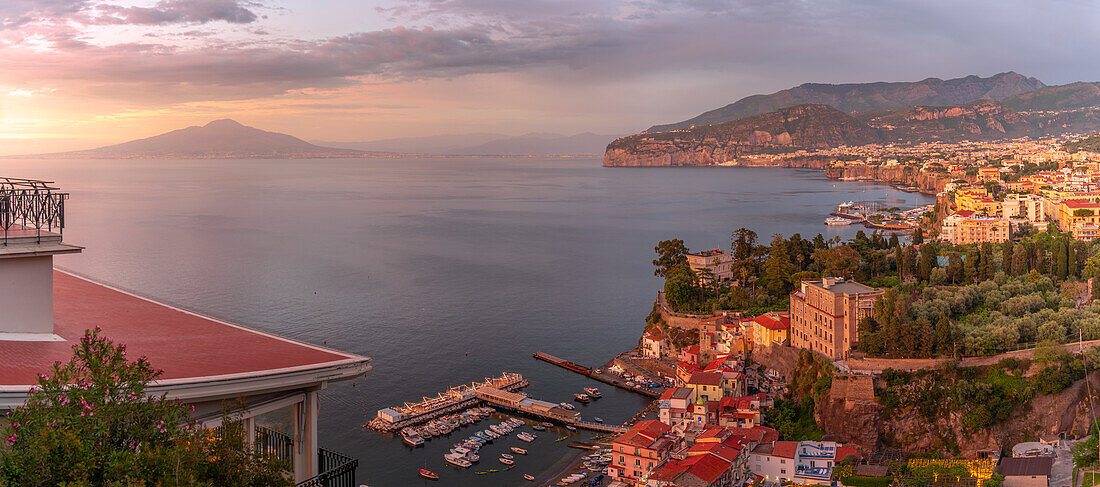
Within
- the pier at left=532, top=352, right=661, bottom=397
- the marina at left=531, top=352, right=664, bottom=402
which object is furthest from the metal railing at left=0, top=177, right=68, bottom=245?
the pier at left=532, top=352, right=661, bottom=397

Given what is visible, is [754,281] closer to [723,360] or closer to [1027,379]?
[723,360]

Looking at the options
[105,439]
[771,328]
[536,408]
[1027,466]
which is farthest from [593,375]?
[105,439]

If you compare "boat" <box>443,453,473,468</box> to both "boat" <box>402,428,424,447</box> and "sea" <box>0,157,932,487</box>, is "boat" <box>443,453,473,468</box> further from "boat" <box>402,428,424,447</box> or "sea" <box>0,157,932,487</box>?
"boat" <box>402,428,424,447</box>

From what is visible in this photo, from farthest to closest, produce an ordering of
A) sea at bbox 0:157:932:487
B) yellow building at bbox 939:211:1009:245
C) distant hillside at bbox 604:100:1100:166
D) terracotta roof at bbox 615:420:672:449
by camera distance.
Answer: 1. distant hillside at bbox 604:100:1100:166
2. yellow building at bbox 939:211:1009:245
3. sea at bbox 0:157:932:487
4. terracotta roof at bbox 615:420:672:449

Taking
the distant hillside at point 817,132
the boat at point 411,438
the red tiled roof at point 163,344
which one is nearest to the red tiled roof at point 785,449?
the boat at point 411,438

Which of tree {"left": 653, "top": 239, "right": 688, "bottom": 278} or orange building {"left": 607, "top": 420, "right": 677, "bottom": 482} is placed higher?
tree {"left": 653, "top": 239, "right": 688, "bottom": 278}

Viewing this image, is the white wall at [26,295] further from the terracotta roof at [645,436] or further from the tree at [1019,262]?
the tree at [1019,262]
